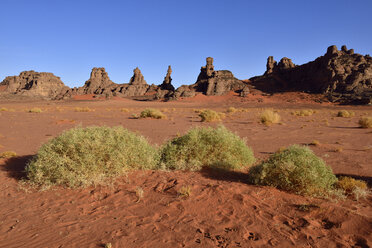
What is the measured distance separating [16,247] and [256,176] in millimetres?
4149

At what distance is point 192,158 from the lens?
249 inches

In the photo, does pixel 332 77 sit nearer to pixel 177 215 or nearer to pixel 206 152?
pixel 206 152

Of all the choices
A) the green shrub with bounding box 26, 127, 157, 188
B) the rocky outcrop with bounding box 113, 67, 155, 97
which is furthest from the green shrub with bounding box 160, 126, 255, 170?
the rocky outcrop with bounding box 113, 67, 155, 97

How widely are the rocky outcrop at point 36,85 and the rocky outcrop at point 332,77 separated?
225 feet

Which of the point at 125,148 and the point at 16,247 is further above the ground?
the point at 125,148

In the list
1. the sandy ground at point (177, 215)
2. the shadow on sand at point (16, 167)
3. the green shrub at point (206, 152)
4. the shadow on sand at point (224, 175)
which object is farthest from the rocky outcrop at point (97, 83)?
the sandy ground at point (177, 215)

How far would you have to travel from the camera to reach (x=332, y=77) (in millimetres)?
50188

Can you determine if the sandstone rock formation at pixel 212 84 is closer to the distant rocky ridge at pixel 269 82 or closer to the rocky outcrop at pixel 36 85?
the distant rocky ridge at pixel 269 82

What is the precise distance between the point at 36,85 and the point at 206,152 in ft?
298

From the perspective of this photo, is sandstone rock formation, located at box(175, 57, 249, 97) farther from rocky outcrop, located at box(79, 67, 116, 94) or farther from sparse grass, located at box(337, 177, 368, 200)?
sparse grass, located at box(337, 177, 368, 200)

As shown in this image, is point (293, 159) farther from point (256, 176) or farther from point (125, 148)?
point (125, 148)

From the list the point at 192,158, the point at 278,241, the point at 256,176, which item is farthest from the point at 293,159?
the point at 192,158

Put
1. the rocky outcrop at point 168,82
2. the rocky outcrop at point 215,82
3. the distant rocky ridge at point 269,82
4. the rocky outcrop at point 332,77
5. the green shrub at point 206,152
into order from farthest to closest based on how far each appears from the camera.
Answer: the rocky outcrop at point 168,82 < the rocky outcrop at point 215,82 < the distant rocky ridge at point 269,82 < the rocky outcrop at point 332,77 < the green shrub at point 206,152

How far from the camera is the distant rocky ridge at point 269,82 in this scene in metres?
48.2
